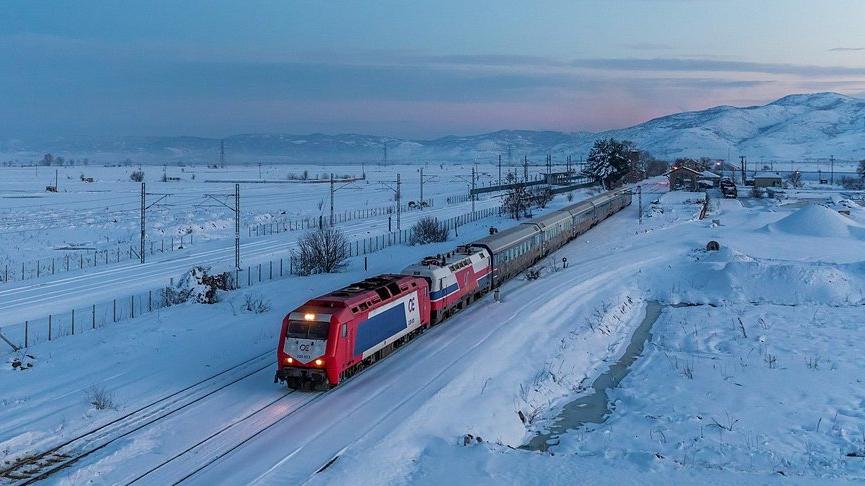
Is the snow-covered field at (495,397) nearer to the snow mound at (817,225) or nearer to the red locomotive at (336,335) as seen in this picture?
the red locomotive at (336,335)

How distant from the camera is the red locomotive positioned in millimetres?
23906

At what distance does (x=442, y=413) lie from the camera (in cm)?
2233

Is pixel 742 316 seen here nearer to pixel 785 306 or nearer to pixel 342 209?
pixel 785 306

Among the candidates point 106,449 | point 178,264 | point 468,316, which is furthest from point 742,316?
point 178,264

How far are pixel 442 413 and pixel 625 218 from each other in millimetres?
67711

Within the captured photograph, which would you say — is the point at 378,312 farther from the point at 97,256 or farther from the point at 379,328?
the point at 97,256

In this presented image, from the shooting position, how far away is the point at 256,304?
1499 inches

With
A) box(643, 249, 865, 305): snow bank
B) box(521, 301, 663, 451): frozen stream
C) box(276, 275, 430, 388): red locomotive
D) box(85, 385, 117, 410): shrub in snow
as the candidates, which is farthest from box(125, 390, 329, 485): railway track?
box(643, 249, 865, 305): snow bank

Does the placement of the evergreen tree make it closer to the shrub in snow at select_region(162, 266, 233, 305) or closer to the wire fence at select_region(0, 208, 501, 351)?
the wire fence at select_region(0, 208, 501, 351)

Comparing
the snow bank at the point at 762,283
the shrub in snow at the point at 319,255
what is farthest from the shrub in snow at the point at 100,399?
the snow bank at the point at 762,283

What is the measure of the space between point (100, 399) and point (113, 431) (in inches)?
89.3

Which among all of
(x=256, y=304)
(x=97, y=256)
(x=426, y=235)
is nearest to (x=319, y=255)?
(x=256, y=304)

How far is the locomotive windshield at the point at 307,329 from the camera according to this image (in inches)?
947

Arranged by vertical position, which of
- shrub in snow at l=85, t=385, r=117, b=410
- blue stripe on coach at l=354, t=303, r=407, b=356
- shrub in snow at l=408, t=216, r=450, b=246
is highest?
shrub in snow at l=408, t=216, r=450, b=246
